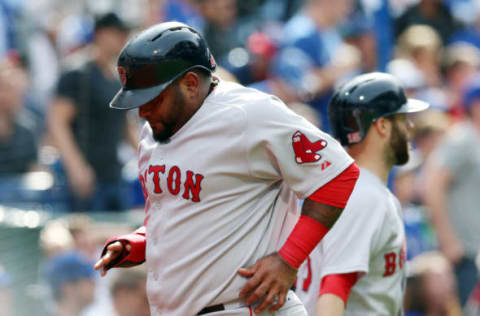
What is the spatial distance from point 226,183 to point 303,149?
0.29 metres

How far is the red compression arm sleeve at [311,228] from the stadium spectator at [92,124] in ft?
12.9

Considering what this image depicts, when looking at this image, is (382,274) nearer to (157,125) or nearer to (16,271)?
(157,125)

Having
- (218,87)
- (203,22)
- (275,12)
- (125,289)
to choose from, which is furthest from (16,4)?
(218,87)

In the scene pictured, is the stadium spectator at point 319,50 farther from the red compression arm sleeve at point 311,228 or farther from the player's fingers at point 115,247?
the red compression arm sleeve at point 311,228

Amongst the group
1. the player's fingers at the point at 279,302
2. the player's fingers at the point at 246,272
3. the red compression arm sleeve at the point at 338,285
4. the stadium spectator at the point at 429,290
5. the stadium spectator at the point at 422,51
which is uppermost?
the player's fingers at the point at 246,272

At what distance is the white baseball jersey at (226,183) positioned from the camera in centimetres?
313

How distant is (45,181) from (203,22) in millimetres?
2184

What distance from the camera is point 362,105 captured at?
391 cm

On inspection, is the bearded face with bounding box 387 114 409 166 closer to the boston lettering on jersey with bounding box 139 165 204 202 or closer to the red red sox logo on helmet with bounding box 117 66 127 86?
the boston lettering on jersey with bounding box 139 165 204 202

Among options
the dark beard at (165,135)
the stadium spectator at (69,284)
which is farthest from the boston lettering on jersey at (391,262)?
the stadium spectator at (69,284)

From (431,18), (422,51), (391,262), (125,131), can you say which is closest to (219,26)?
(125,131)

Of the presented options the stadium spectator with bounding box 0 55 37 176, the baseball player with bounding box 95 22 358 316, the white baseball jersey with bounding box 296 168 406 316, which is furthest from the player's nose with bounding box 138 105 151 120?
the stadium spectator with bounding box 0 55 37 176

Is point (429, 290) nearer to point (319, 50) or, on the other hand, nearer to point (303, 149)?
point (319, 50)

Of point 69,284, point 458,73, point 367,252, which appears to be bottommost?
point 69,284
